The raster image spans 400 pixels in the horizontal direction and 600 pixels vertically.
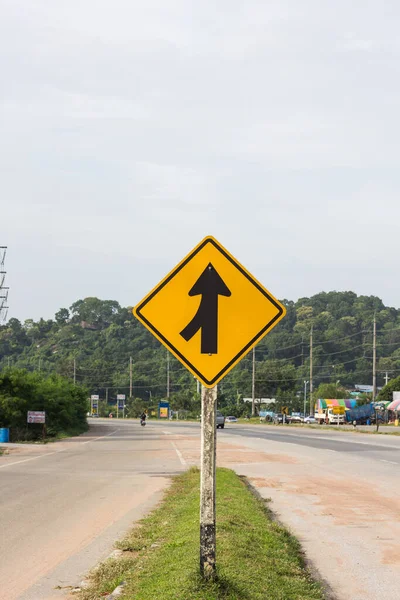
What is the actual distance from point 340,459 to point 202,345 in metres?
23.8

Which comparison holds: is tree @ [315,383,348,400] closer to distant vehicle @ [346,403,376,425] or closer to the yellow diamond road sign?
distant vehicle @ [346,403,376,425]

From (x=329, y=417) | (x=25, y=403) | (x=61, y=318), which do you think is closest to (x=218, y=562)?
(x=25, y=403)

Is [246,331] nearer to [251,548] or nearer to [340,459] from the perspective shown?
[251,548]

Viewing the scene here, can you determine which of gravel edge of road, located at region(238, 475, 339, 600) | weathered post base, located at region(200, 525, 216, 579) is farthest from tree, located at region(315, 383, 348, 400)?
weathered post base, located at region(200, 525, 216, 579)

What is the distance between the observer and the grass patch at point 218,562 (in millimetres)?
6957

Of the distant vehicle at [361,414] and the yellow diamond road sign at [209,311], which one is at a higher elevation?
the yellow diamond road sign at [209,311]

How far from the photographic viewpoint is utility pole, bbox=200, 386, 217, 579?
655cm

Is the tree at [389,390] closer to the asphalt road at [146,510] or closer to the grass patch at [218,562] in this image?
the asphalt road at [146,510]

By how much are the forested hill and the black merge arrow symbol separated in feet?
428

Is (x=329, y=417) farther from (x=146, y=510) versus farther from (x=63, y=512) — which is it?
(x=63, y=512)

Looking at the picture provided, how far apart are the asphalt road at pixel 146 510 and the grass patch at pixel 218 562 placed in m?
0.33

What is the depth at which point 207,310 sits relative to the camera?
22.3 feet

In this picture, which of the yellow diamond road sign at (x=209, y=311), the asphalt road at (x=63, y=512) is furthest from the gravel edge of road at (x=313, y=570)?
the yellow diamond road sign at (x=209, y=311)

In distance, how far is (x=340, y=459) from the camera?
29.3 m
